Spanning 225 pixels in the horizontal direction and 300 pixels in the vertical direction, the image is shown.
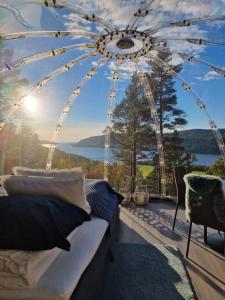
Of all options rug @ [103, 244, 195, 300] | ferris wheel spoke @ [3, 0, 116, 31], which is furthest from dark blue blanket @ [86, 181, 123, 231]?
ferris wheel spoke @ [3, 0, 116, 31]

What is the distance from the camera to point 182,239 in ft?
11.5

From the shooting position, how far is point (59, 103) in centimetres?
736

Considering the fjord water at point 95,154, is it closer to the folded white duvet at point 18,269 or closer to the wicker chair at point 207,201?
the wicker chair at point 207,201

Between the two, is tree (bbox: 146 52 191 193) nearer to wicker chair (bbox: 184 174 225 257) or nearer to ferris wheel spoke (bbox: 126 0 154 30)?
ferris wheel spoke (bbox: 126 0 154 30)

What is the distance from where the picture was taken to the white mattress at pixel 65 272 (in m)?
1.24

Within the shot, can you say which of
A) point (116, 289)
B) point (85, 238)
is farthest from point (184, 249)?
point (85, 238)

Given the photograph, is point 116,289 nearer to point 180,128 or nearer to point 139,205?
point 139,205

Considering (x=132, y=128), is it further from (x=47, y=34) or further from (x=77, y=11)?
(x=77, y=11)

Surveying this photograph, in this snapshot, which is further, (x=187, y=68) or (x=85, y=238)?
(x=187, y=68)

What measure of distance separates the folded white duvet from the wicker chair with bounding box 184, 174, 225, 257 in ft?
6.89

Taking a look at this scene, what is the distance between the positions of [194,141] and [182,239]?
245 inches

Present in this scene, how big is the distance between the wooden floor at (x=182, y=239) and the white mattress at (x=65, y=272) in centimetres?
116

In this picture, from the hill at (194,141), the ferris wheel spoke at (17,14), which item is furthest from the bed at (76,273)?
the hill at (194,141)

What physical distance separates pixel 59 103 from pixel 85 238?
596cm
